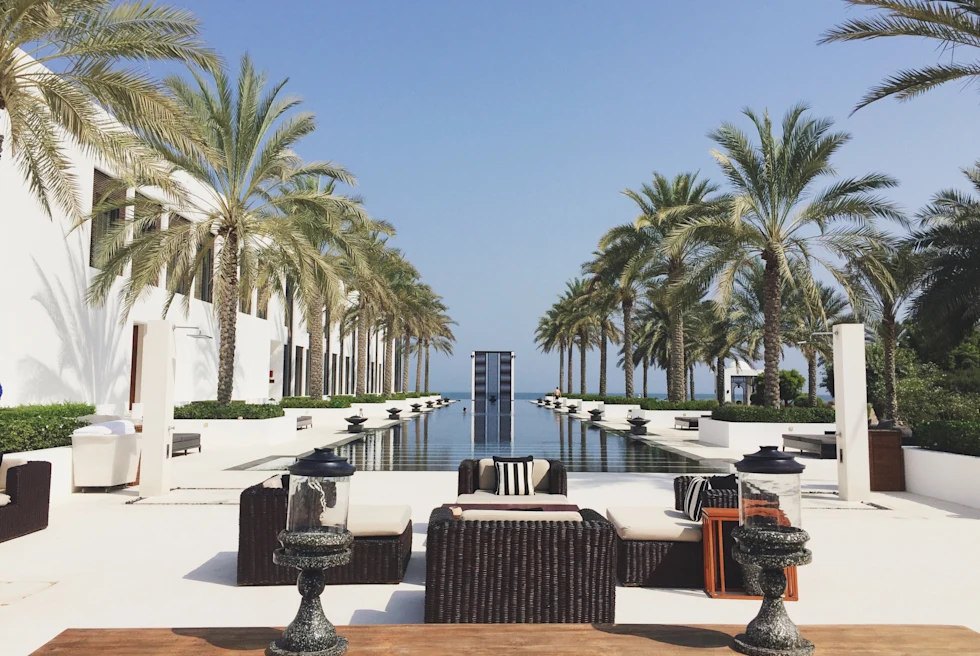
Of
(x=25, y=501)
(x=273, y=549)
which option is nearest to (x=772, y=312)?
(x=273, y=549)

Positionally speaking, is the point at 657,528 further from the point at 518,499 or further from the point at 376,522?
the point at 376,522

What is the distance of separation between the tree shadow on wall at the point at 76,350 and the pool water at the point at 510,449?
21.2ft

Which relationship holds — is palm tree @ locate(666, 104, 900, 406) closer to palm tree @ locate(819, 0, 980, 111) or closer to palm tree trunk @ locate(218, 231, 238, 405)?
palm tree @ locate(819, 0, 980, 111)

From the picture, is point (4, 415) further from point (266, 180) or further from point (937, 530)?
point (937, 530)

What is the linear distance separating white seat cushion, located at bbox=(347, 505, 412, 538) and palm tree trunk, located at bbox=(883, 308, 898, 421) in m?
19.2

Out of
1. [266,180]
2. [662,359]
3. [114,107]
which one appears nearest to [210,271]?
[266,180]

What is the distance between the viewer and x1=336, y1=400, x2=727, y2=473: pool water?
13531 mm

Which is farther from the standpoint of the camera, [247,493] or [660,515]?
[660,515]

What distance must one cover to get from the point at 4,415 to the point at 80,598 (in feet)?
18.2

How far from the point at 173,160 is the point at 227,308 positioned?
353 centimetres

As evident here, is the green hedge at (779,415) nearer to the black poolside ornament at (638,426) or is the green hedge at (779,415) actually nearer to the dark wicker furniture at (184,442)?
the black poolside ornament at (638,426)

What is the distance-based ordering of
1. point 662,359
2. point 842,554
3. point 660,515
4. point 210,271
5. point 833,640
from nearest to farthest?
point 833,640
point 660,515
point 842,554
point 210,271
point 662,359

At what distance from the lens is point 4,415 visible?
9156mm

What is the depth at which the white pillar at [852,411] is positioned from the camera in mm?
9273
